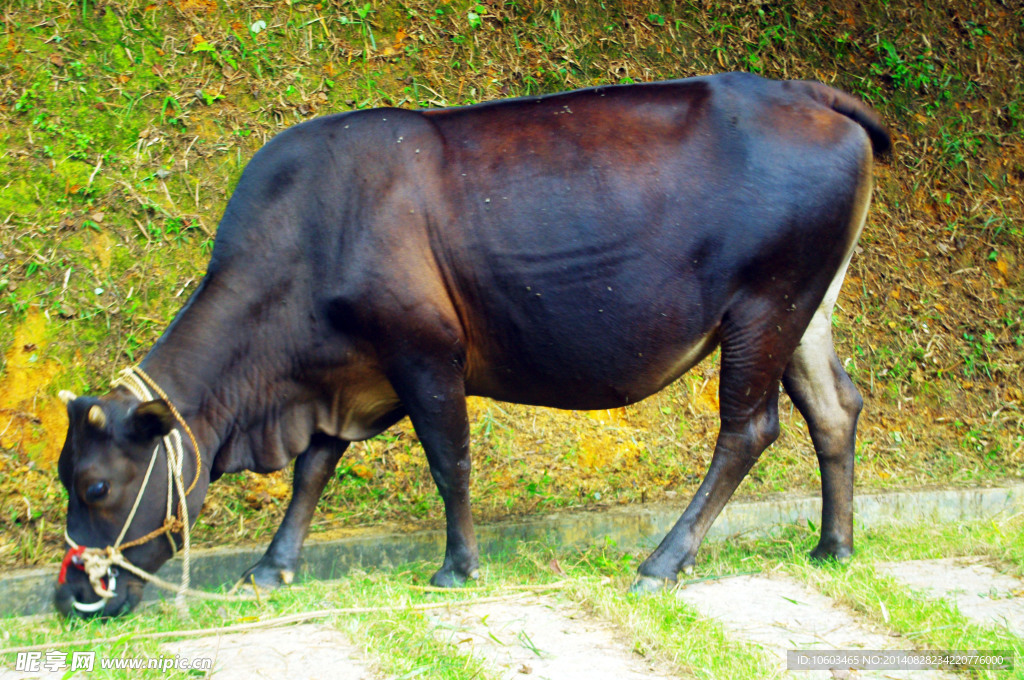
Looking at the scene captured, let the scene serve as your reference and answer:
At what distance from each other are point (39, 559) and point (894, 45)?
7321mm

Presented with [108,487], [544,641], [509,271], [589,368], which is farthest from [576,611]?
[108,487]

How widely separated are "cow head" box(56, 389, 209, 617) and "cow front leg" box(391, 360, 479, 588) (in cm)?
101

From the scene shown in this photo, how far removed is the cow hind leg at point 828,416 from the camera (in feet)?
15.1

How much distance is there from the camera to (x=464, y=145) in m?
4.25

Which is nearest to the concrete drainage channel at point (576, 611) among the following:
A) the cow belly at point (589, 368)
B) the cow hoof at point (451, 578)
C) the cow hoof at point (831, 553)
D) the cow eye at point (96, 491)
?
the cow hoof at point (831, 553)

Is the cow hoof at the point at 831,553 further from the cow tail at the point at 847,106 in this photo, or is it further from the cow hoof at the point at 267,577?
the cow hoof at the point at 267,577

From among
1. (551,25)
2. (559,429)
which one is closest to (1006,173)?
(551,25)

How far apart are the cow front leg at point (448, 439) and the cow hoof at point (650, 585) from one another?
722 millimetres

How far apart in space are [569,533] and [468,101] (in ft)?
10.8

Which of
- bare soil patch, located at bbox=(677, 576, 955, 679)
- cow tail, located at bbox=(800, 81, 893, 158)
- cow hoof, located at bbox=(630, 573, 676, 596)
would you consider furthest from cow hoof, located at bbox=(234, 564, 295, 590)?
cow tail, located at bbox=(800, 81, 893, 158)

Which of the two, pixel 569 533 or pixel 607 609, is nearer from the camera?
pixel 607 609

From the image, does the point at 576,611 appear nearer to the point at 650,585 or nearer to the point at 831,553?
the point at 650,585

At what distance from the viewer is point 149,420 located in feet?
11.9

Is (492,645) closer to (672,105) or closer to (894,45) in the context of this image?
(672,105)
